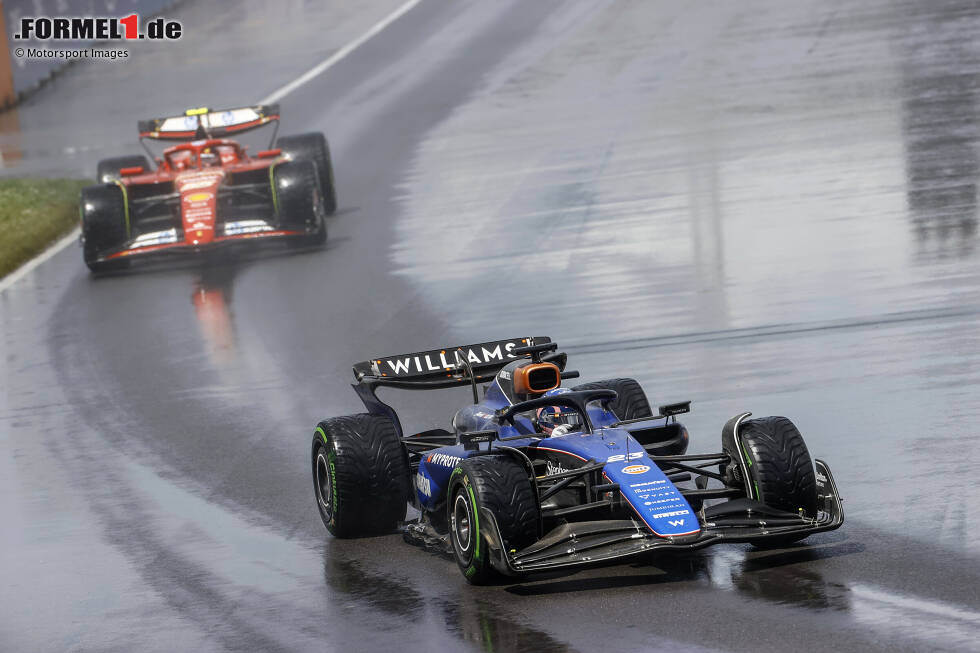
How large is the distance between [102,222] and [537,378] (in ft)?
43.5

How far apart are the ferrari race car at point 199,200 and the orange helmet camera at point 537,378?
12255mm

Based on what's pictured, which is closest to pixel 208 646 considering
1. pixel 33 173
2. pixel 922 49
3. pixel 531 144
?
pixel 531 144

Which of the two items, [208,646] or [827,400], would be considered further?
[827,400]

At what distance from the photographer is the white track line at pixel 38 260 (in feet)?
76.7

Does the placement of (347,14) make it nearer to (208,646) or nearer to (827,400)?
(827,400)

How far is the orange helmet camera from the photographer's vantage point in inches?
407

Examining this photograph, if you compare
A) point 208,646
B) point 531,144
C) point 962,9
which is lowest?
point 208,646

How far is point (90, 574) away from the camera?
10.3 m

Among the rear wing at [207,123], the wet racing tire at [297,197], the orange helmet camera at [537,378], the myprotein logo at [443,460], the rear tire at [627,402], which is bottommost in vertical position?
the myprotein logo at [443,460]

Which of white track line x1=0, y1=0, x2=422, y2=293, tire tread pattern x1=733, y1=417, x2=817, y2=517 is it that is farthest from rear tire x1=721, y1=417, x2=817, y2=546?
white track line x1=0, y1=0, x2=422, y2=293

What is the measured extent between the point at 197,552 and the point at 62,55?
3787 centimetres

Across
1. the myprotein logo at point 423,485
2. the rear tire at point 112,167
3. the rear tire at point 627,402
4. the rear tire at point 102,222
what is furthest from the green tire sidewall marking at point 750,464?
the rear tire at point 112,167

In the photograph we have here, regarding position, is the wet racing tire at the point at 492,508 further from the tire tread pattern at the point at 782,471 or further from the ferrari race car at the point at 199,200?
the ferrari race car at the point at 199,200

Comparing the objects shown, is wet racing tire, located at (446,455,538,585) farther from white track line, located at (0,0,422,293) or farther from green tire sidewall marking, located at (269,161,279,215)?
white track line, located at (0,0,422,293)
